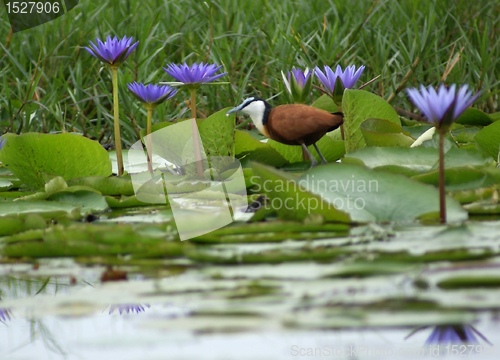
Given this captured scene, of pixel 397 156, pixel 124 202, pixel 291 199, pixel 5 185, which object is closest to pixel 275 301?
pixel 291 199

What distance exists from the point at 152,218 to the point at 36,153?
568mm

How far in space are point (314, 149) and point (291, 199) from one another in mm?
714

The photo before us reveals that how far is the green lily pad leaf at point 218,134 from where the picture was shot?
1662 millimetres

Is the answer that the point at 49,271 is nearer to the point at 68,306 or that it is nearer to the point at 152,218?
the point at 68,306

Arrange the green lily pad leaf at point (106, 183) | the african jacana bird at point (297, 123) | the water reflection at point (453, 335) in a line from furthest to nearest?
the green lily pad leaf at point (106, 183) → the african jacana bird at point (297, 123) → the water reflection at point (453, 335)

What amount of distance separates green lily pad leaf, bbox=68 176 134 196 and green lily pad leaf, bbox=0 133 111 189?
14 centimetres

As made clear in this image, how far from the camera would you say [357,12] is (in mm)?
3762

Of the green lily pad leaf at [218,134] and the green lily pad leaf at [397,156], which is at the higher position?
the green lily pad leaf at [218,134]

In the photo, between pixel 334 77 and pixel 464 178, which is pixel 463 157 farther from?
pixel 334 77

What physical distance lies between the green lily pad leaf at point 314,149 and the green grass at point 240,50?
2.29 ft

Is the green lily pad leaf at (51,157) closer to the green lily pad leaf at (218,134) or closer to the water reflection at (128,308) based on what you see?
the green lily pad leaf at (218,134)

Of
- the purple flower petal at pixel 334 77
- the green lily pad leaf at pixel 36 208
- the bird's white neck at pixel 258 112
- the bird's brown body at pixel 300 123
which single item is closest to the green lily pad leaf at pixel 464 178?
the bird's brown body at pixel 300 123

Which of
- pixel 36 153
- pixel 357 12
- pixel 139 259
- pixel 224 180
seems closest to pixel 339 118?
pixel 224 180

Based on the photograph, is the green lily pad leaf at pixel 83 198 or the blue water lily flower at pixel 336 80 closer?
the green lily pad leaf at pixel 83 198
